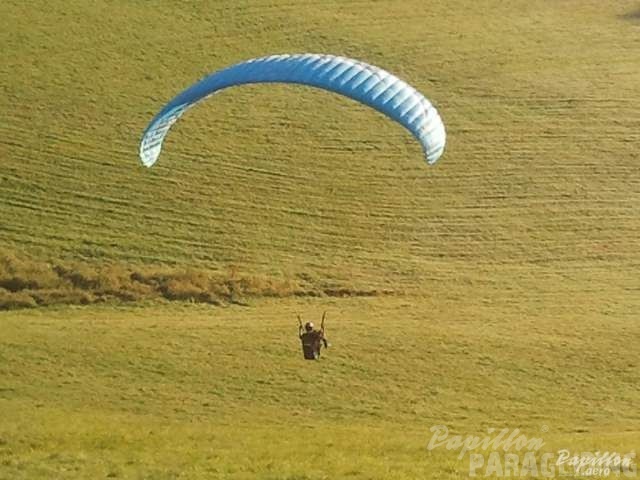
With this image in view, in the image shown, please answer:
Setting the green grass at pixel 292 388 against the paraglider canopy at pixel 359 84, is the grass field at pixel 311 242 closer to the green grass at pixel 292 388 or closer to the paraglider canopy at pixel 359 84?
the green grass at pixel 292 388

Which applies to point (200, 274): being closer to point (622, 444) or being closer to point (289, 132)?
point (289, 132)

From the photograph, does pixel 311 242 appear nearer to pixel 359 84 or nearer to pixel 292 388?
pixel 292 388

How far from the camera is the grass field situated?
57.2 ft

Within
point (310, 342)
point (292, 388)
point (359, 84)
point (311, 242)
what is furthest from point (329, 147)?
point (359, 84)

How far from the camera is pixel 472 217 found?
28922 mm

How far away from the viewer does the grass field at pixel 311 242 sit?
17438 mm

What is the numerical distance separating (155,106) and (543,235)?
1004cm

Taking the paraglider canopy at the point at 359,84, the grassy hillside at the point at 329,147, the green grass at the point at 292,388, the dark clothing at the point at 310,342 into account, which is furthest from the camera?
the grassy hillside at the point at 329,147

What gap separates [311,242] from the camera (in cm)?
2703

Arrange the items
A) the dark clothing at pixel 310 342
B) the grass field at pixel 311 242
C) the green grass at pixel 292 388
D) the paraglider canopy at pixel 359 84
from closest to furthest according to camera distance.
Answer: the paraglider canopy at pixel 359 84
the dark clothing at pixel 310 342
the green grass at pixel 292 388
the grass field at pixel 311 242

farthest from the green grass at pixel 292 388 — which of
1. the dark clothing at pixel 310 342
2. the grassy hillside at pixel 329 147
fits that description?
the grassy hillside at pixel 329 147

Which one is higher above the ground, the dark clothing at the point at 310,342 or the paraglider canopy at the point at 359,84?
the paraglider canopy at the point at 359,84

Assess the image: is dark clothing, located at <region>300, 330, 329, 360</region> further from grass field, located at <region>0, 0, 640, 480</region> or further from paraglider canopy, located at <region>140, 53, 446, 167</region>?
paraglider canopy, located at <region>140, 53, 446, 167</region>

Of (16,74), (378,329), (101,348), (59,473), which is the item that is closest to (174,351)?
(101,348)
